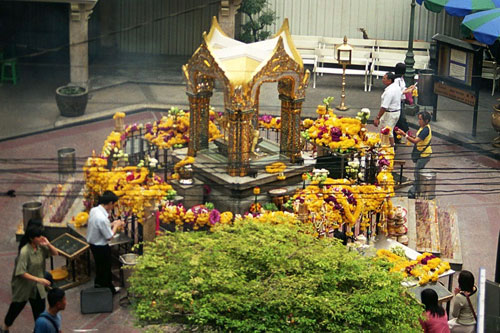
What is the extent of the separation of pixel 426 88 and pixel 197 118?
964 cm

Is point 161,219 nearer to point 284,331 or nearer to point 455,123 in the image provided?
point 284,331

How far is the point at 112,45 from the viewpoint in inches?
1271

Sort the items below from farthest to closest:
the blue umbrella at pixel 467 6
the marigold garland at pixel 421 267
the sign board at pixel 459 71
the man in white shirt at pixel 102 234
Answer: the blue umbrella at pixel 467 6, the sign board at pixel 459 71, the man in white shirt at pixel 102 234, the marigold garland at pixel 421 267

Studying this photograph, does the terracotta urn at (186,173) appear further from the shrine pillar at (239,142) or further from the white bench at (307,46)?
the white bench at (307,46)

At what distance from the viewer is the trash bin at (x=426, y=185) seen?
66.8 ft

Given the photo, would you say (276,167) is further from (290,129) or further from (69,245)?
(69,245)

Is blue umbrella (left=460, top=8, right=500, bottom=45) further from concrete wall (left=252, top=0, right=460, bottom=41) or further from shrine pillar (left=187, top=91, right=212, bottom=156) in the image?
shrine pillar (left=187, top=91, right=212, bottom=156)

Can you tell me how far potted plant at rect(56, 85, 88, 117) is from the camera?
1020 inches

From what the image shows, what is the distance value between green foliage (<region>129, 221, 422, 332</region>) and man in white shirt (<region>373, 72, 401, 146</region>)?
25.4 feet

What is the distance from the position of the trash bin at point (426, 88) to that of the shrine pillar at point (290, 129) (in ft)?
28.7

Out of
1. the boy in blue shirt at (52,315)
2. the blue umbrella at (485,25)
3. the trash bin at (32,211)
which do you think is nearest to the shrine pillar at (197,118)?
the trash bin at (32,211)

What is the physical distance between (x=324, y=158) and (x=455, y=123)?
8.32 metres

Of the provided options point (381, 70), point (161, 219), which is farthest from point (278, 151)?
point (381, 70)

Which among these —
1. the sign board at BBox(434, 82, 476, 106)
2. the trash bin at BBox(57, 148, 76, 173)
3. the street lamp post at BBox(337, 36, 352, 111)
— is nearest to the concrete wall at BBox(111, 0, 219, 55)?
the street lamp post at BBox(337, 36, 352, 111)
